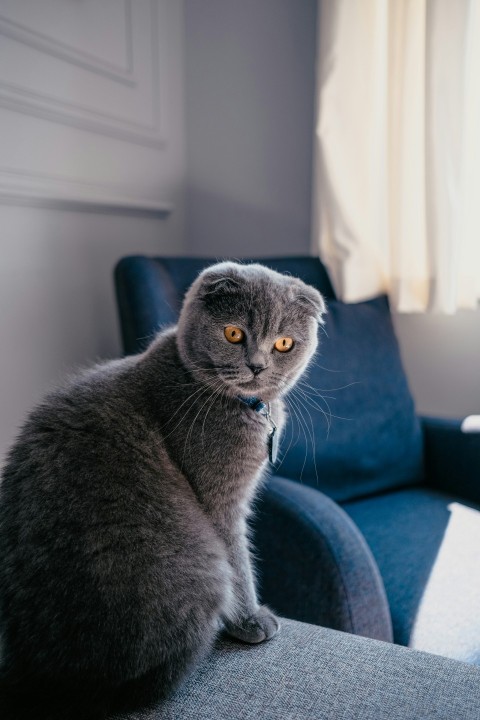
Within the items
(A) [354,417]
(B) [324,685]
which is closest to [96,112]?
(A) [354,417]

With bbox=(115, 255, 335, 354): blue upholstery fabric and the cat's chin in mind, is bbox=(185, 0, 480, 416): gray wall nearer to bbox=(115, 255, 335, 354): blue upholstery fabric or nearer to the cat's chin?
bbox=(115, 255, 335, 354): blue upholstery fabric

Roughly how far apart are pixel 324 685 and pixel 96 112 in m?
1.47

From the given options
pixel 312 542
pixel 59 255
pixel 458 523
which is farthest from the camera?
pixel 59 255

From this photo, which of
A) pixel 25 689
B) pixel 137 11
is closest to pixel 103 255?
pixel 137 11

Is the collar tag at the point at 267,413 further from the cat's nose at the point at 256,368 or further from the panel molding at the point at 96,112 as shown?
the panel molding at the point at 96,112

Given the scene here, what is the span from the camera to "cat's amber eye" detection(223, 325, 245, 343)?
Result: 2.96 feet

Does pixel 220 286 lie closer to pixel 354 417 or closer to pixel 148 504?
pixel 148 504

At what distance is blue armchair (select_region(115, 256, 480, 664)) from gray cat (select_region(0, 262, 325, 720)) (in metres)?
0.18

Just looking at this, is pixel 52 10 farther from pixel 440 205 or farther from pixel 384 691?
pixel 384 691

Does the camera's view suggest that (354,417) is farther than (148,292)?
Yes

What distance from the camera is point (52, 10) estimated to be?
139 centimetres

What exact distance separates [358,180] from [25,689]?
4.90ft

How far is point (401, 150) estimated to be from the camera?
5.42 feet

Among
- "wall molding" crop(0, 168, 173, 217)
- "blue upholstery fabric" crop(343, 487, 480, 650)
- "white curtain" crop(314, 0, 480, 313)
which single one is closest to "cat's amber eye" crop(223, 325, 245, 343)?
"blue upholstery fabric" crop(343, 487, 480, 650)
